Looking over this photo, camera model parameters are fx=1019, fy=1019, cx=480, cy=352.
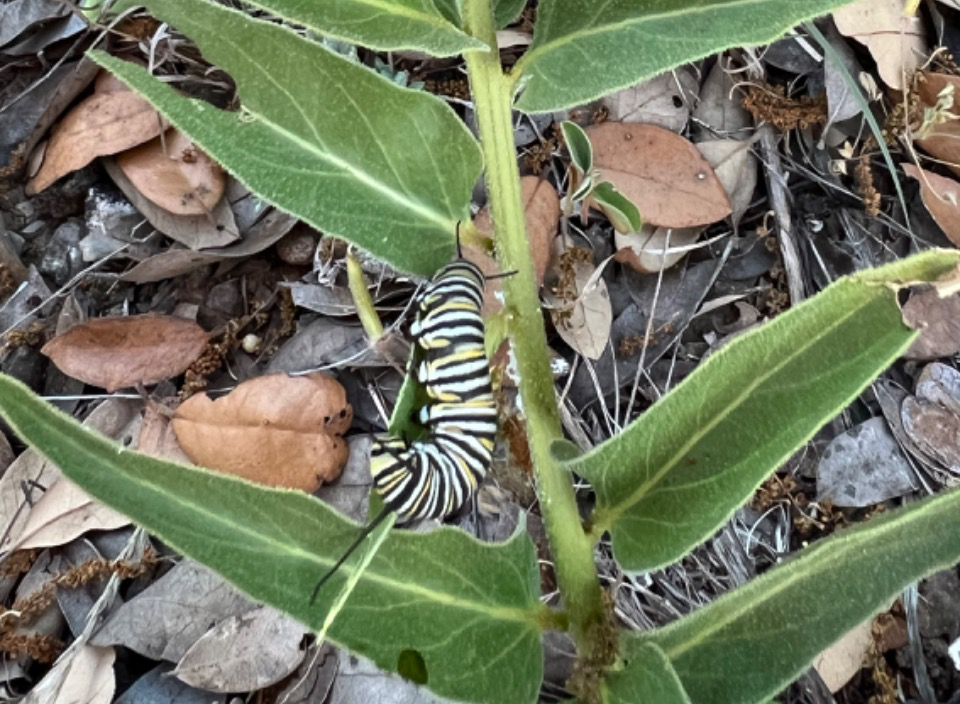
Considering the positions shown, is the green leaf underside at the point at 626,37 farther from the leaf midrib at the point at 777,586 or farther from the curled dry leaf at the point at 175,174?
the curled dry leaf at the point at 175,174

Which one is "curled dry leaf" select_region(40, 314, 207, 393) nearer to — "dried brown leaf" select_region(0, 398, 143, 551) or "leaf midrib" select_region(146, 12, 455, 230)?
"dried brown leaf" select_region(0, 398, 143, 551)

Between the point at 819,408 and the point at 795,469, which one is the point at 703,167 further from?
the point at 819,408

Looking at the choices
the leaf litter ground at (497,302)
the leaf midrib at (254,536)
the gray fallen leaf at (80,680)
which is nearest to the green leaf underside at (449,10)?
the leaf litter ground at (497,302)

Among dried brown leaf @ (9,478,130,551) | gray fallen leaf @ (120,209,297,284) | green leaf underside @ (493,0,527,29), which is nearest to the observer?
green leaf underside @ (493,0,527,29)

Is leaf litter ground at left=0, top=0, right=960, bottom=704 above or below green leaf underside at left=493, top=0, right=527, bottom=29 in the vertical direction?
below

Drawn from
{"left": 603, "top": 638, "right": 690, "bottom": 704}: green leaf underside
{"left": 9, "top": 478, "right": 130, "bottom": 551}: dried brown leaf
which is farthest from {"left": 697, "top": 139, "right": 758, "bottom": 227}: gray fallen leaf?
{"left": 9, "top": 478, "right": 130, "bottom": 551}: dried brown leaf

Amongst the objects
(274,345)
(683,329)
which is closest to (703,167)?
(683,329)
